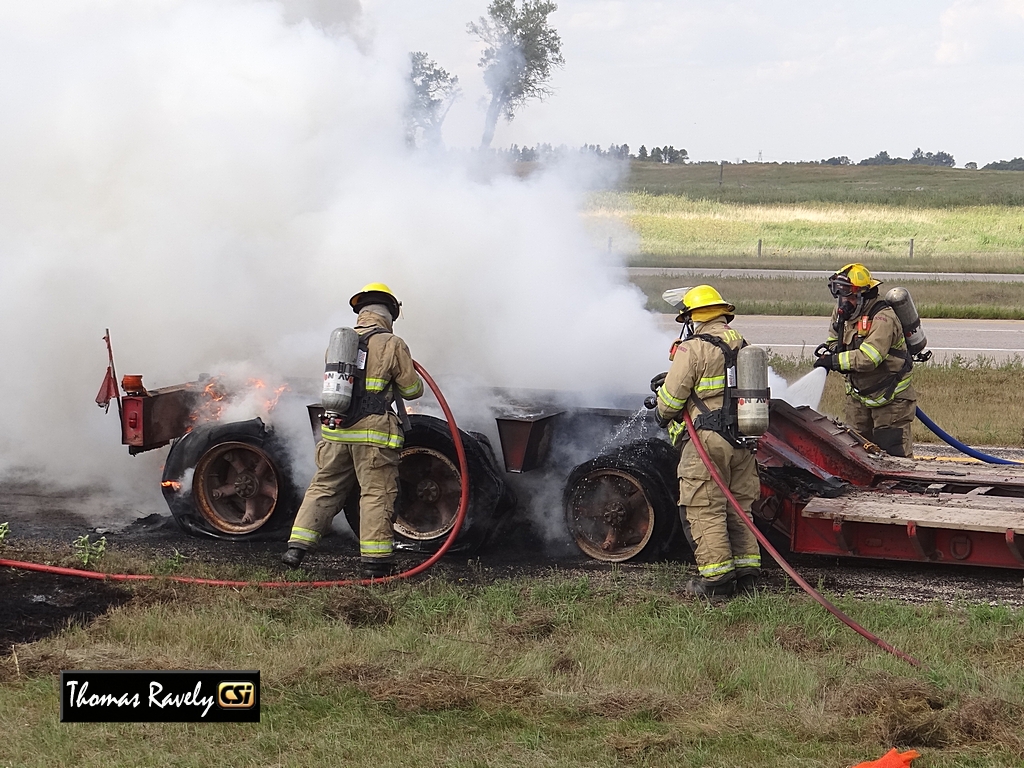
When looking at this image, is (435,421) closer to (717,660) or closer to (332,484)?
(332,484)

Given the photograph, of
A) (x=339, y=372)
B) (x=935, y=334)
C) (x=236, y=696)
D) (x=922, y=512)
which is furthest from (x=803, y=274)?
(x=236, y=696)

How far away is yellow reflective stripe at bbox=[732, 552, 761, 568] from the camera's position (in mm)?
6047

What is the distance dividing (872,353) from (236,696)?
510 cm

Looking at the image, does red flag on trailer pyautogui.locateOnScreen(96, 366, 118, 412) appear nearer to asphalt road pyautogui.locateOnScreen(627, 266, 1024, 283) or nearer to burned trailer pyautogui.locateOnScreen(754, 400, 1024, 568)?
burned trailer pyautogui.locateOnScreen(754, 400, 1024, 568)

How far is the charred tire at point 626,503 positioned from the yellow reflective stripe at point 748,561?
0.68 metres

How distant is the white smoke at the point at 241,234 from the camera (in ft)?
26.7

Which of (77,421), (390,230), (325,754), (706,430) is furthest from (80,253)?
(325,754)

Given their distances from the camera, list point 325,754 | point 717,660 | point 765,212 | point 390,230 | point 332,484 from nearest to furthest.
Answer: point 325,754 → point 717,660 → point 332,484 → point 390,230 → point 765,212

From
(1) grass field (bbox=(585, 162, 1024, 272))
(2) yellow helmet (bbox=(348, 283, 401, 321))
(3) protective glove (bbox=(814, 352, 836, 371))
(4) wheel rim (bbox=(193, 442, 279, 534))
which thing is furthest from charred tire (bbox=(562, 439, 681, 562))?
(1) grass field (bbox=(585, 162, 1024, 272))

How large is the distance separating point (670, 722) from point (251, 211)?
5.50 meters

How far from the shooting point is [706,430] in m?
5.97

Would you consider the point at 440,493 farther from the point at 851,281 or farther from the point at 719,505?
the point at 851,281

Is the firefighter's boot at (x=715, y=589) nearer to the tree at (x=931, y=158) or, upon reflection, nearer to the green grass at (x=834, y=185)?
the green grass at (x=834, y=185)

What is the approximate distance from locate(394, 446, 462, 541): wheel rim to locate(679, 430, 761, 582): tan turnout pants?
1.57m
